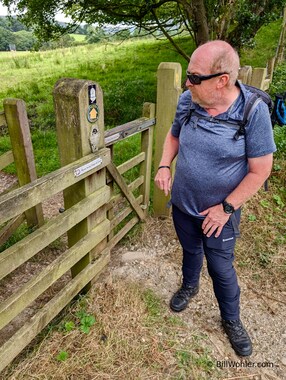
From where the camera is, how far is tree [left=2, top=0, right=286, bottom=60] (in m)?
6.82

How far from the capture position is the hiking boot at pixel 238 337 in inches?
97.2

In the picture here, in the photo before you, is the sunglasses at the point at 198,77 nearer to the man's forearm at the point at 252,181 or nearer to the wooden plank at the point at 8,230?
the man's forearm at the point at 252,181

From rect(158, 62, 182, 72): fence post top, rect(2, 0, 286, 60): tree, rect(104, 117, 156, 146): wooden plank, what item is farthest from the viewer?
rect(2, 0, 286, 60): tree

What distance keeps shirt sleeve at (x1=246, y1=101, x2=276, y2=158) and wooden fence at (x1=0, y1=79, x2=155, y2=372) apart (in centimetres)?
102

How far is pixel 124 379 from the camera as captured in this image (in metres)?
2.18

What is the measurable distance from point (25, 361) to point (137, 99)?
7189mm

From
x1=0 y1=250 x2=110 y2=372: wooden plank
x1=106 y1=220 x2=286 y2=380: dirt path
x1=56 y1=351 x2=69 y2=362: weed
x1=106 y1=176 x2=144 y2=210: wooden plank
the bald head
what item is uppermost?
the bald head

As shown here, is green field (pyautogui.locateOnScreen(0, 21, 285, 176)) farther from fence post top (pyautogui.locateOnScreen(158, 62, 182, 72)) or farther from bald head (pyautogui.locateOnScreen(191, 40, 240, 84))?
bald head (pyautogui.locateOnScreen(191, 40, 240, 84))

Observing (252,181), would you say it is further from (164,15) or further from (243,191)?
(164,15)

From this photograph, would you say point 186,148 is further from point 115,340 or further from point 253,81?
point 253,81

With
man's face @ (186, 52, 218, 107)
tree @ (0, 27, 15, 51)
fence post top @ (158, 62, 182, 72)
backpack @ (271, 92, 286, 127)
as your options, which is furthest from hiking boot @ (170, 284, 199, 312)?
tree @ (0, 27, 15, 51)

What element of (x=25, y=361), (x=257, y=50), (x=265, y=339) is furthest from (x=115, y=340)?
(x=257, y=50)

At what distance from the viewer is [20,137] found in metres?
3.25

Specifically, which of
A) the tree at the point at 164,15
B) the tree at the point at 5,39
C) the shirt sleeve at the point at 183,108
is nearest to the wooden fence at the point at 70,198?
the shirt sleeve at the point at 183,108
